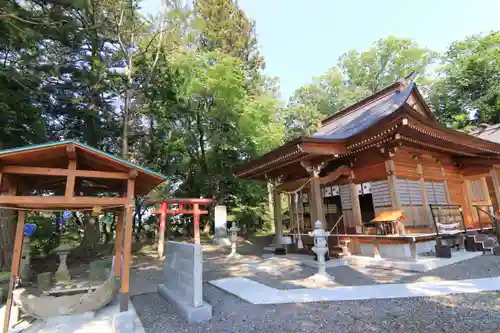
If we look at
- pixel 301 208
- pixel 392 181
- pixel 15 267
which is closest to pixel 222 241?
pixel 301 208

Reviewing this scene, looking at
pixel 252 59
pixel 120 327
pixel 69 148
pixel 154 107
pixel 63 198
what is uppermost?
pixel 252 59

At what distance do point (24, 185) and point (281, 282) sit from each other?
215 inches

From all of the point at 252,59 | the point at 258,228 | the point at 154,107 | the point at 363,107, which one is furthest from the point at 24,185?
the point at 252,59

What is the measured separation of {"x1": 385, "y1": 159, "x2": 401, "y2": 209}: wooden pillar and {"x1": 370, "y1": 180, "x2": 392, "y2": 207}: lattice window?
0.22 m

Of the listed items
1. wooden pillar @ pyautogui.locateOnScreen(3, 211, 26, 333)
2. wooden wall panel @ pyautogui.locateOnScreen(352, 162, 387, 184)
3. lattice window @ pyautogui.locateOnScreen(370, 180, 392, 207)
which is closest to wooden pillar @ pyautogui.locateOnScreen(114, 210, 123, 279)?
wooden pillar @ pyautogui.locateOnScreen(3, 211, 26, 333)

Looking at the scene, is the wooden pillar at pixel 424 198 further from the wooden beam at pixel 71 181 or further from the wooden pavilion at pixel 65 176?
the wooden beam at pixel 71 181

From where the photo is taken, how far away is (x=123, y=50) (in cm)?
1127

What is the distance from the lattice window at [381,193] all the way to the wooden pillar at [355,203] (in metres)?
0.52

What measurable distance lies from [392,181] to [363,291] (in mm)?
4173

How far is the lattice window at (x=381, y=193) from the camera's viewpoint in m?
8.24

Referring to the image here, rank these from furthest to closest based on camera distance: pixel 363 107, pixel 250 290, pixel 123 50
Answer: pixel 363 107, pixel 123 50, pixel 250 290

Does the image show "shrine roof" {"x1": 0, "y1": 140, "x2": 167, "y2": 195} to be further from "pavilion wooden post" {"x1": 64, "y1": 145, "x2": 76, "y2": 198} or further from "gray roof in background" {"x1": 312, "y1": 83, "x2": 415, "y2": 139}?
"gray roof in background" {"x1": 312, "y1": 83, "x2": 415, "y2": 139}

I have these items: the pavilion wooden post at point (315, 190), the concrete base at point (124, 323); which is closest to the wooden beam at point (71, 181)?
the concrete base at point (124, 323)

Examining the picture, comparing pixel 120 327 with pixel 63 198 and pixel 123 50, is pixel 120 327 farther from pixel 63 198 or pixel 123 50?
pixel 123 50
